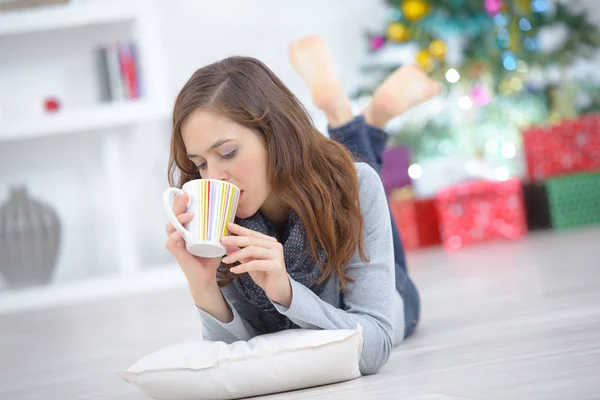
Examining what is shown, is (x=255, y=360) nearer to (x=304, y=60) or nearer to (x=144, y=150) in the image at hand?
(x=304, y=60)

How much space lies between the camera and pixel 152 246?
4156 millimetres

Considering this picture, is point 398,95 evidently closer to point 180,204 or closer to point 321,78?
point 321,78

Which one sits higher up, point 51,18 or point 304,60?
point 51,18

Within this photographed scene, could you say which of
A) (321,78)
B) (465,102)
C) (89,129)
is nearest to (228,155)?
(321,78)

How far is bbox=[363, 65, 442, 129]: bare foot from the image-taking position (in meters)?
1.90

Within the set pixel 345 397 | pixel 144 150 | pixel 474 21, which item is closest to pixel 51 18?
pixel 144 150

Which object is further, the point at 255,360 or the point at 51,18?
the point at 51,18

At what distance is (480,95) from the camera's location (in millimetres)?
4191

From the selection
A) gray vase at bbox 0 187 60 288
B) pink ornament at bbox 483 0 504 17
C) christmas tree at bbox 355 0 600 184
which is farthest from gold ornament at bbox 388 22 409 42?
gray vase at bbox 0 187 60 288

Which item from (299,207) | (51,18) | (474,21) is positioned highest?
(51,18)

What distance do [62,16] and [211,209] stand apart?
9.50ft

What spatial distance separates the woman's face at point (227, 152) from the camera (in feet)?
3.69

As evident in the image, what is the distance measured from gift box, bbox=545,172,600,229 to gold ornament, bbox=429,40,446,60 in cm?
78

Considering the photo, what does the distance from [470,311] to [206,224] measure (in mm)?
882
